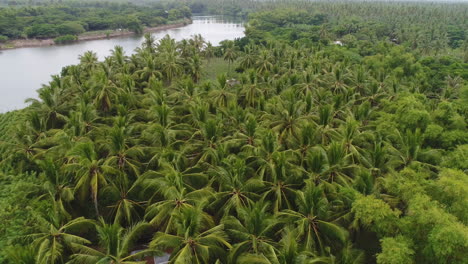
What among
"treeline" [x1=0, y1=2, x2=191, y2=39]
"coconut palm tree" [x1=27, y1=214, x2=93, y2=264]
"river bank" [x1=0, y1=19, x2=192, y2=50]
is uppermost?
"treeline" [x1=0, y1=2, x2=191, y2=39]

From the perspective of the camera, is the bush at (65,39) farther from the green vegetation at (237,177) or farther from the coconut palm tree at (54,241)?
the coconut palm tree at (54,241)

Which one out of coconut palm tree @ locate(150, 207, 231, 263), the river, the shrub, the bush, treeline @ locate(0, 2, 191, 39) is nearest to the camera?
coconut palm tree @ locate(150, 207, 231, 263)

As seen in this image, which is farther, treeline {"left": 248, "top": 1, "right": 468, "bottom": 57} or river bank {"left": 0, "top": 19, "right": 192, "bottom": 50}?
river bank {"left": 0, "top": 19, "right": 192, "bottom": 50}

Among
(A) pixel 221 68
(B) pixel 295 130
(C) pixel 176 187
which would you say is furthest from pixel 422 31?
(C) pixel 176 187

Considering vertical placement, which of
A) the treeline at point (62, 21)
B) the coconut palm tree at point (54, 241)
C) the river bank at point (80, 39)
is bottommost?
the coconut palm tree at point (54, 241)

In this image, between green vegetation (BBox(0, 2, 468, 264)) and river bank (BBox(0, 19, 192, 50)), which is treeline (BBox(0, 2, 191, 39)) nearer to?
river bank (BBox(0, 19, 192, 50))

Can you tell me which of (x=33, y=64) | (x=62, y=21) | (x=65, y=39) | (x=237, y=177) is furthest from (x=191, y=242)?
(x=62, y=21)

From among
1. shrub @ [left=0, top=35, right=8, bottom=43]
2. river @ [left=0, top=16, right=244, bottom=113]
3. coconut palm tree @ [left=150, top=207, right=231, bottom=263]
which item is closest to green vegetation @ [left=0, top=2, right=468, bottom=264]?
coconut palm tree @ [left=150, top=207, right=231, bottom=263]

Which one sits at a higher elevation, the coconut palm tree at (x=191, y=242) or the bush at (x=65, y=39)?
the bush at (x=65, y=39)

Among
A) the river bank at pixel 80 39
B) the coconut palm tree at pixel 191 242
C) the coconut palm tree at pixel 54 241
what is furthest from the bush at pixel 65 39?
the coconut palm tree at pixel 191 242
